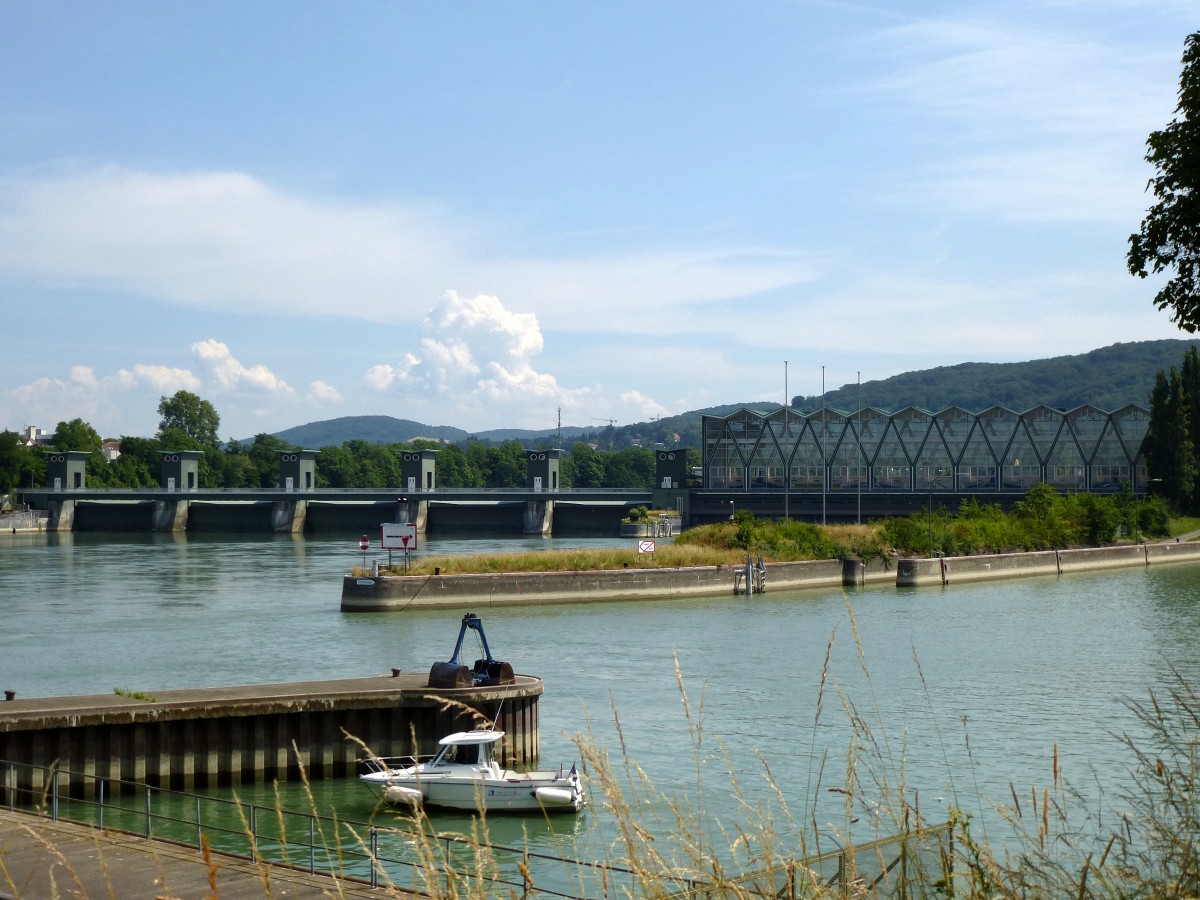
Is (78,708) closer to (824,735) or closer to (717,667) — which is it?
(824,735)

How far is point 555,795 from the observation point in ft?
73.9

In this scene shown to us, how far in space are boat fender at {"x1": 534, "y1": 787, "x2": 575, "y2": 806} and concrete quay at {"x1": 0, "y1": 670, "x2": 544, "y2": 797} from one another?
85.7 inches

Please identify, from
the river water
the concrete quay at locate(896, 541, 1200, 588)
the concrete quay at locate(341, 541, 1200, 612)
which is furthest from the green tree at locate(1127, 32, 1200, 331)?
the concrete quay at locate(896, 541, 1200, 588)

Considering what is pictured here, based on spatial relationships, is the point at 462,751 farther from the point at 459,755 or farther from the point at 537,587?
the point at 537,587

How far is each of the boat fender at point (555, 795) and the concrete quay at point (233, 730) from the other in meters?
2.18

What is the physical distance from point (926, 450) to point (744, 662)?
10051 centimetres

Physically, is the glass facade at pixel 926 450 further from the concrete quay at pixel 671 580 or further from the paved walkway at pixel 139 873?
the paved walkway at pixel 139 873

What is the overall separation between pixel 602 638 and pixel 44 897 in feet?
121

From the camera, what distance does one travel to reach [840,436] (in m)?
142

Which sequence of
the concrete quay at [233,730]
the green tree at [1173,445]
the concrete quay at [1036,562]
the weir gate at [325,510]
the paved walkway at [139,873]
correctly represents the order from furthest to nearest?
the weir gate at [325,510] < the green tree at [1173,445] < the concrete quay at [1036,562] < the concrete quay at [233,730] < the paved walkway at [139,873]

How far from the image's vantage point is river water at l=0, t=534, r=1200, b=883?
82.5 feet

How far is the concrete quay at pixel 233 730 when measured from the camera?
2375cm

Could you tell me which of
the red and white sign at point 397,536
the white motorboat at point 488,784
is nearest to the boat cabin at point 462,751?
the white motorboat at point 488,784

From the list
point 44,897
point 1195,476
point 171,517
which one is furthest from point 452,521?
point 44,897
